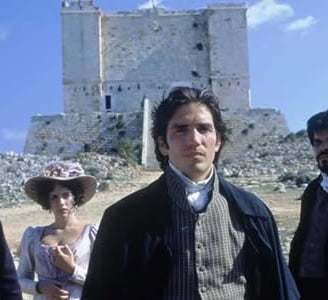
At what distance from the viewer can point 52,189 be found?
4.22m

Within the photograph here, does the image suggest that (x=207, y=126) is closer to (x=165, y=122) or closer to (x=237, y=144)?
(x=165, y=122)

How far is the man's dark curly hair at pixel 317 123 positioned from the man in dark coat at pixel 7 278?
1734 millimetres

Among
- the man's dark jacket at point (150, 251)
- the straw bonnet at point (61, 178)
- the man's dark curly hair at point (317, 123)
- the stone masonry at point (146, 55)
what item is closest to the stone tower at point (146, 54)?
the stone masonry at point (146, 55)

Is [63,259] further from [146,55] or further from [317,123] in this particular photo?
[146,55]

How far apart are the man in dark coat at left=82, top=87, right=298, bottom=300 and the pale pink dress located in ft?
2.68

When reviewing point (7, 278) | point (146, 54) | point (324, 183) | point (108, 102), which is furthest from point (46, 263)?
point (146, 54)

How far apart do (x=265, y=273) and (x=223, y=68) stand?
144 feet

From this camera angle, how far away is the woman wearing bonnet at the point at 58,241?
3910mm

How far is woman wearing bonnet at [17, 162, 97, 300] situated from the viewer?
154 inches

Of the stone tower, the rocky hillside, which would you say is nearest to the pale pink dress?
the rocky hillside

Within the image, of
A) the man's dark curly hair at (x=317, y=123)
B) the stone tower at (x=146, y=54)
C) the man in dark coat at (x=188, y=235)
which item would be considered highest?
the stone tower at (x=146, y=54)

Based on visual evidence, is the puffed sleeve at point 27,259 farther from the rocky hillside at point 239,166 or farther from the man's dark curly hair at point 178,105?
the rocky hillside at point 239,166

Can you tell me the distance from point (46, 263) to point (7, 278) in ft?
2.47

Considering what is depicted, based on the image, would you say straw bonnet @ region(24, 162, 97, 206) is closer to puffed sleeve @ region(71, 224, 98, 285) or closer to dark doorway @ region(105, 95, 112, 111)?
puffed sleeve @ region(71, 224, 98, 285)
